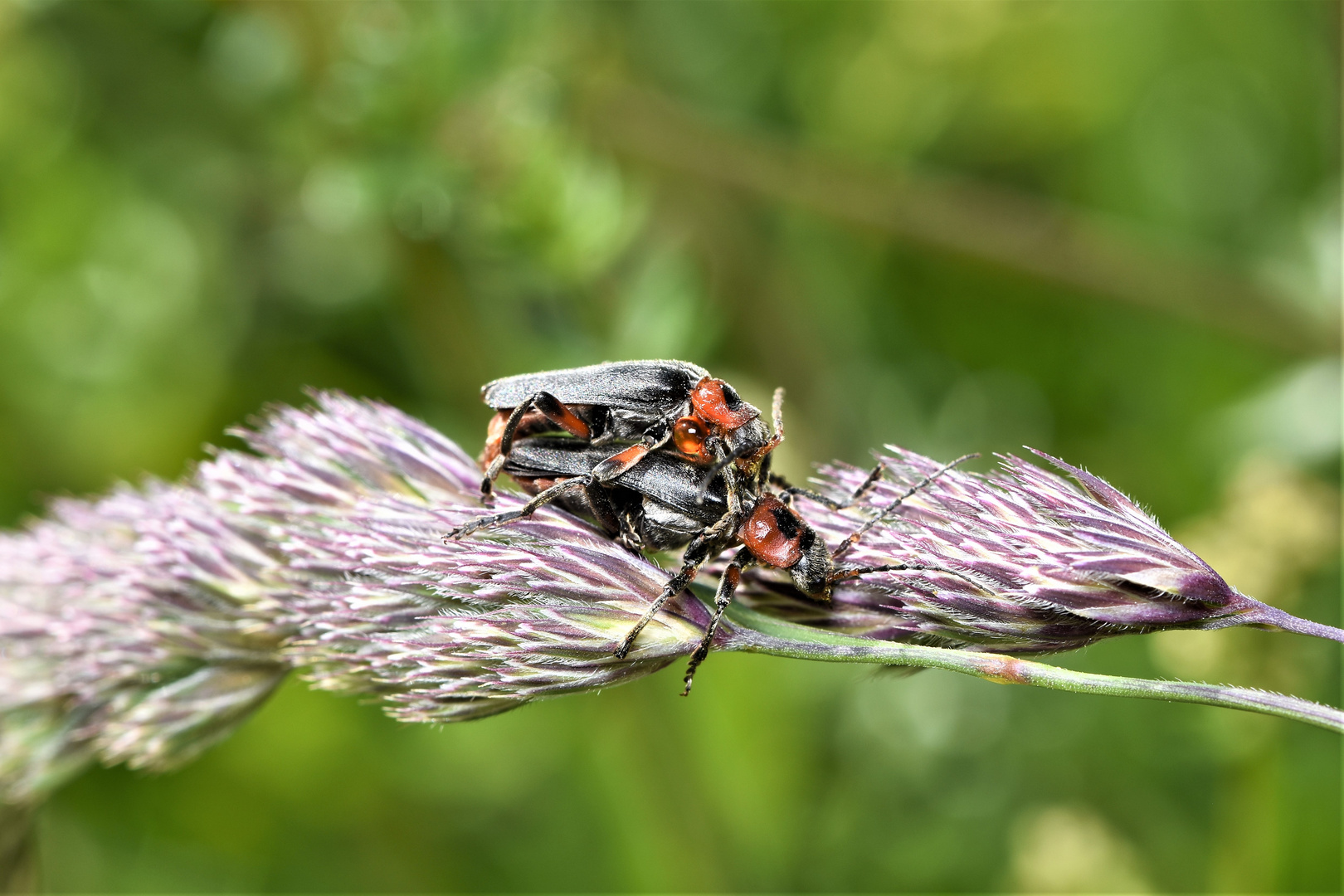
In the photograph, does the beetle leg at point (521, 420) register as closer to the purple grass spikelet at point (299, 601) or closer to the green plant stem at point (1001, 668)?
the purple grass spikelet at point (299, 601)

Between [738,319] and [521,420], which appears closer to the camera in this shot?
[521,420]

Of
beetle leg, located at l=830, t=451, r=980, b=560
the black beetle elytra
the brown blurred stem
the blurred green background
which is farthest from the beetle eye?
the brown blurred stem

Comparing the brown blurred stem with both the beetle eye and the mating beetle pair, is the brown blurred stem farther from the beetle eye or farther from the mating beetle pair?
the beetle eye

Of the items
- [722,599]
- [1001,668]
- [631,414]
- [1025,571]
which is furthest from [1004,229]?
[1001,668]

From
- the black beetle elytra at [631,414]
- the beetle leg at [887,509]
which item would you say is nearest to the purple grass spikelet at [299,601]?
the black beetle elytra at [631,414]

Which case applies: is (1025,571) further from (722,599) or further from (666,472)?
(666,472)

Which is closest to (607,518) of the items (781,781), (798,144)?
(781,781)
